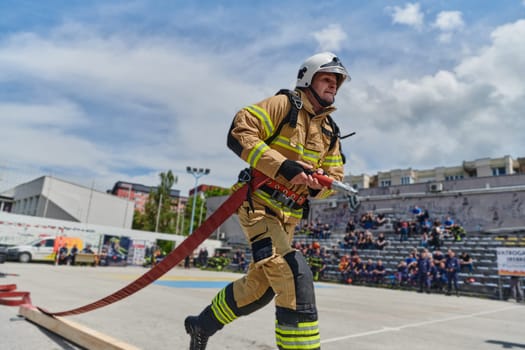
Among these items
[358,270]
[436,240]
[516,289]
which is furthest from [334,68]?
[436,240]

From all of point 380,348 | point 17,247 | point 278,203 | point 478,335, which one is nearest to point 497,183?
point 478,335

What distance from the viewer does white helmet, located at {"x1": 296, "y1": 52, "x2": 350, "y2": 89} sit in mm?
2422

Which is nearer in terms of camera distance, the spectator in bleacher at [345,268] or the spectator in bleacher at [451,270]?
the spectator in bleacher at [451,270]

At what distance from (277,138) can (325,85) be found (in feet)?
1.76

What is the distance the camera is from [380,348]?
3539mm

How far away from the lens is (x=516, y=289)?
13961 mm

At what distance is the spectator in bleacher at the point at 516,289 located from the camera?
13.7 m

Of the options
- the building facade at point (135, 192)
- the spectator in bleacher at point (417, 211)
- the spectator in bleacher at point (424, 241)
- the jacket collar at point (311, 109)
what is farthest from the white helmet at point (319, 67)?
the building facade at point (135, 192)

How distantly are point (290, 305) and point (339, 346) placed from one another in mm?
2003

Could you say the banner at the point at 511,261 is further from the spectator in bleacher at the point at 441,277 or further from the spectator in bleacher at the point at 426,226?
the spectator in bleacher at the point at 426,226

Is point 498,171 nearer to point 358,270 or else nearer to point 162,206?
point 358,270

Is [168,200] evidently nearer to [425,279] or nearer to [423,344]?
[425,279]

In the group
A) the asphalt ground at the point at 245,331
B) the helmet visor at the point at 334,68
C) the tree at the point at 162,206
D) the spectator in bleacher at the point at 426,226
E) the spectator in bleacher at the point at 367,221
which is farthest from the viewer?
the tree at the point at 162,206

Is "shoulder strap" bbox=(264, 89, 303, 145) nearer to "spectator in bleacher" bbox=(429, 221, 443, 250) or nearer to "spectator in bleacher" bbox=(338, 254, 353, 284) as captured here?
"spectator in bleacher" bbox=(338, 254, 353, 284)
